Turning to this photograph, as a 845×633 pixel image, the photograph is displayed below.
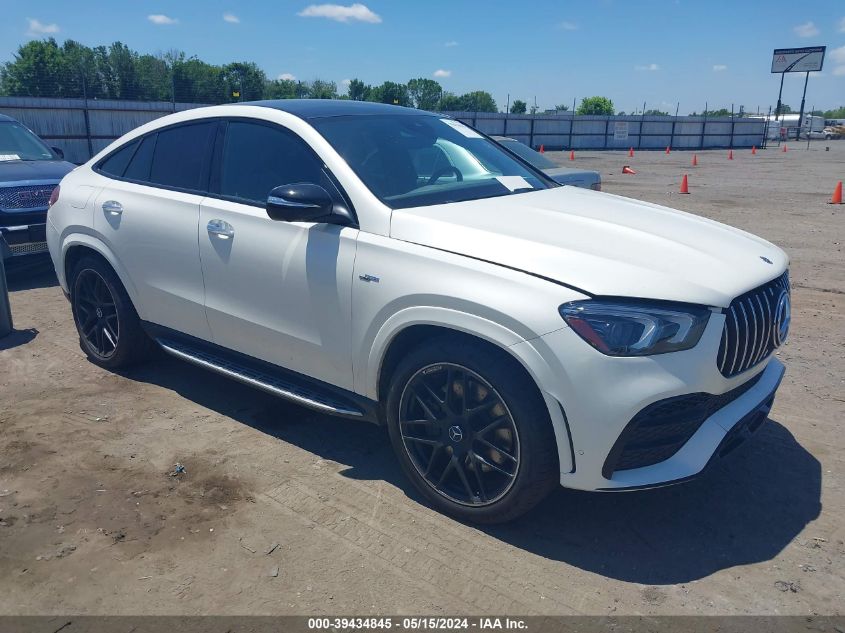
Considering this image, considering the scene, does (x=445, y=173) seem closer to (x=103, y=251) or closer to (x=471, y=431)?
(x=471, y=431)

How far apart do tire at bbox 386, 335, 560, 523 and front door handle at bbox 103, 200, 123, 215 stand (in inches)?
98.9

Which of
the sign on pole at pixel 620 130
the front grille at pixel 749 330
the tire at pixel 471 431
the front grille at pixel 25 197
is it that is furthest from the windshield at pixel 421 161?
the sign on pole at pixel 620 130

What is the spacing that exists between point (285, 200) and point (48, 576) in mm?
1975

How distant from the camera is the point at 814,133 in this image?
74625 mm

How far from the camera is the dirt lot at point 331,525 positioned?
2.89m

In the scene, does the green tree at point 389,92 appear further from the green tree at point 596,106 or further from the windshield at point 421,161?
the windshield at point 421,161

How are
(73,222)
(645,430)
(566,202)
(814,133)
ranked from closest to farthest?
(645,430)
(566,202)
(73,222)
(814,133)


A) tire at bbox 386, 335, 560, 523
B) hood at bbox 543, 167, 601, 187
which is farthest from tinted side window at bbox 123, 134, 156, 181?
hood at bbox 543, 167, 601, 187

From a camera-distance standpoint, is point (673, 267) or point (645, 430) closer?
point (645, 430)

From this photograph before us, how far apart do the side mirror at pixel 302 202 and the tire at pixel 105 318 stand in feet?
6.48

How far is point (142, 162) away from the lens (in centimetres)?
491

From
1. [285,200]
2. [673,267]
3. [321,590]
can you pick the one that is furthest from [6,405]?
[673,267]

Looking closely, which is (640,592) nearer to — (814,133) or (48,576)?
(48,576)

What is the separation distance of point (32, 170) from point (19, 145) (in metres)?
1.09
